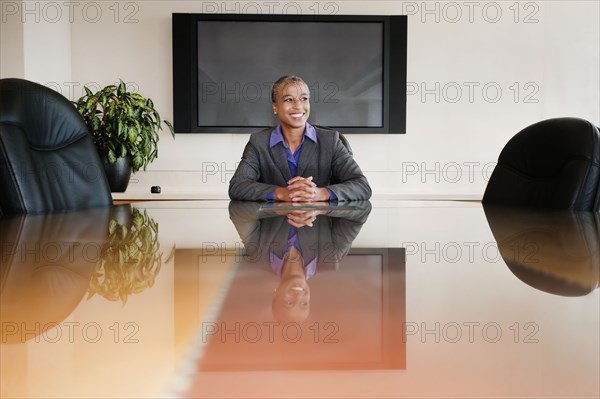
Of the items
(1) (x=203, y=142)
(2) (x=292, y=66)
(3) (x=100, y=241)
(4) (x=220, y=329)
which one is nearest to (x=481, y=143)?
(2) (x=292, y=66)

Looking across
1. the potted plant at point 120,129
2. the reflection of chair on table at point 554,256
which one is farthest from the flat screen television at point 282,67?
the reflection of chair on table at point 554,256

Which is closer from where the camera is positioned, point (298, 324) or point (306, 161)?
point (298, 324)

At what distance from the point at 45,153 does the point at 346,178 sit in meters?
1.16

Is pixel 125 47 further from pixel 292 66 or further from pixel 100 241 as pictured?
pixel 100 241

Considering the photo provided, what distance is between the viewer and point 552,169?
1.98 metres

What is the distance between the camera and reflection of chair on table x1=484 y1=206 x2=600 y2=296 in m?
0.43

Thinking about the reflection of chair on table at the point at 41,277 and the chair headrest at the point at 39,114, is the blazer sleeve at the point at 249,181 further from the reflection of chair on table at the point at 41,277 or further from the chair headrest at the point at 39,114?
the reflection of chair on table at the point at 41,277

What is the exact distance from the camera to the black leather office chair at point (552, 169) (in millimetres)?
1807

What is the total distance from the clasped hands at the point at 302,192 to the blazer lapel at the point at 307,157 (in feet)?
1.49

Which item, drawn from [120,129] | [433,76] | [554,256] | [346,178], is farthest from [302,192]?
[433,76]

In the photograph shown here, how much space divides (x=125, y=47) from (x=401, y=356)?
561 centimetres

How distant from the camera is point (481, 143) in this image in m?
5.62

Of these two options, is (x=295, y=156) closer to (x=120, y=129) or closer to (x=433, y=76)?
(x=120, y=129)

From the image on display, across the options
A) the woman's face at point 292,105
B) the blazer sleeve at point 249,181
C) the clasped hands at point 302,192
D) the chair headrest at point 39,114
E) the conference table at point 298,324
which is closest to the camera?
the conference table at point 298,324
